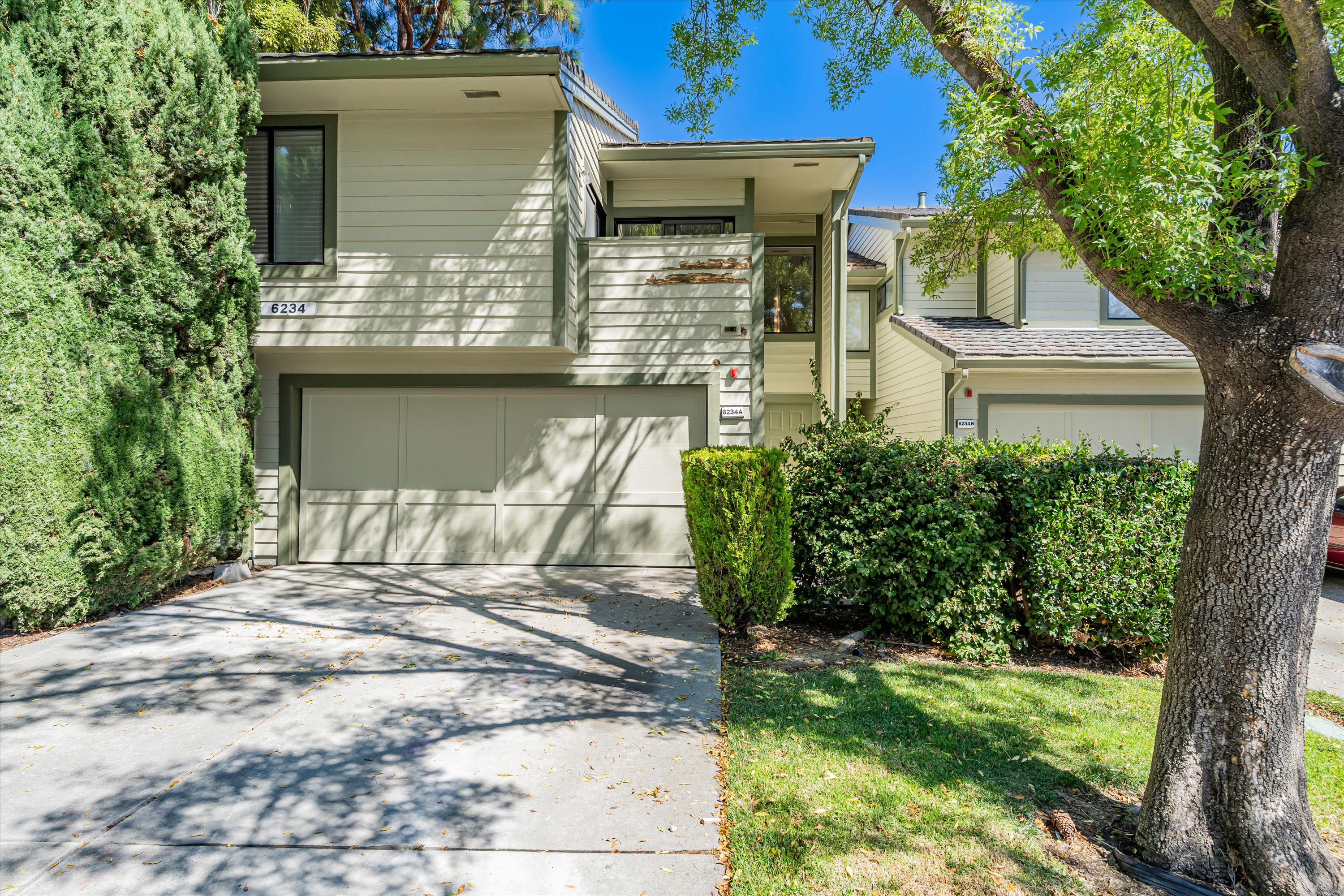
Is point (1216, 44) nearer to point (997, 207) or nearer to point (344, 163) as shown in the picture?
point (997, 207)

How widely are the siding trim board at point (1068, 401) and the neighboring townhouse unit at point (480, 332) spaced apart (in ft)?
A: 14.8

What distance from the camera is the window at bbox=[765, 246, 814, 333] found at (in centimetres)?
1191

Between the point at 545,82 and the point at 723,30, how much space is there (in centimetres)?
218

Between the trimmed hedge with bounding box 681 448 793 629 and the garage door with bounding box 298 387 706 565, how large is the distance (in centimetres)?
301

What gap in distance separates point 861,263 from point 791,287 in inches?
162

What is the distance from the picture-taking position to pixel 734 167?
30.4 ft

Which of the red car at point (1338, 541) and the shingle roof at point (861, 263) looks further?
the shingle roof at point (861, 263)

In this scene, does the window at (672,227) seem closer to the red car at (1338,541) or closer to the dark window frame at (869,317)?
the dark window frame at (869,317)

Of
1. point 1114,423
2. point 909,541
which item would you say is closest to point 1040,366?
point 1114,423

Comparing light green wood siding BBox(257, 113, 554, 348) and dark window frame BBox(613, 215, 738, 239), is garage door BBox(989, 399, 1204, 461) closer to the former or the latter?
dark window frame BBox(613, 215, 738, 239)

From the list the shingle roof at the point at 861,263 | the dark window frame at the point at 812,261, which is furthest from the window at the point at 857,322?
the dark window frame at the point at 812,261

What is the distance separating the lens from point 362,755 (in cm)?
356

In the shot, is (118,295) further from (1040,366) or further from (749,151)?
(1040,366)

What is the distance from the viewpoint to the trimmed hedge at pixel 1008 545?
5145 mm
